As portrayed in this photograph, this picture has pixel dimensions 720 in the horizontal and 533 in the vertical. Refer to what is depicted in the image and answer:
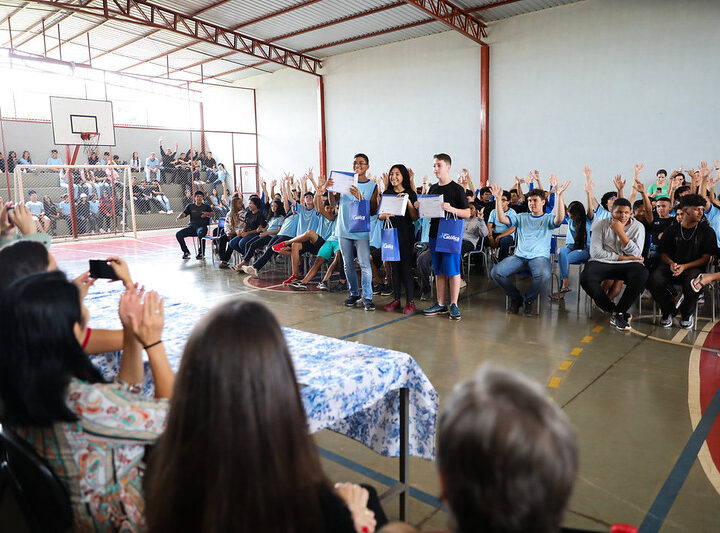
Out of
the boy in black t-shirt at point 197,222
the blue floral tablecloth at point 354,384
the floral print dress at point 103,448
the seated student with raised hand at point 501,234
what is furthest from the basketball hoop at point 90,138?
the floral print dress at point 103,448

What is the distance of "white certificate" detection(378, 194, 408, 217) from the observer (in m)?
5.68

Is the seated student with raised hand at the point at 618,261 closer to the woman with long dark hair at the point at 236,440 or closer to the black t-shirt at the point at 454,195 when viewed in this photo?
the black t-shirt at the point at 454,195

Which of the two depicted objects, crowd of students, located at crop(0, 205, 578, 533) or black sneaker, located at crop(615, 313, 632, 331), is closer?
crowd of students, located at crop(0, 205, 578, 533)

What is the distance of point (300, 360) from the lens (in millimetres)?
2172

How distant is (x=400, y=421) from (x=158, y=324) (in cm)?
111

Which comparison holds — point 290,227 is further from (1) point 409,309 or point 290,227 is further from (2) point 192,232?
(1) point 409,309

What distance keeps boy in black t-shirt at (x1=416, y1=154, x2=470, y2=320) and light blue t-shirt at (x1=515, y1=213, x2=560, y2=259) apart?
83cm

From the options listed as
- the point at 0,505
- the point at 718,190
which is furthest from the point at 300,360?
the point at 718,190

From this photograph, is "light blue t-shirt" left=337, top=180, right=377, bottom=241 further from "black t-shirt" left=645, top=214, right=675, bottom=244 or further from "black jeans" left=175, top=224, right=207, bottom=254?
"black jeans" left=175, top=224, right=207, bottom=254

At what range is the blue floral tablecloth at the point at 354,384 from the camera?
1936mm

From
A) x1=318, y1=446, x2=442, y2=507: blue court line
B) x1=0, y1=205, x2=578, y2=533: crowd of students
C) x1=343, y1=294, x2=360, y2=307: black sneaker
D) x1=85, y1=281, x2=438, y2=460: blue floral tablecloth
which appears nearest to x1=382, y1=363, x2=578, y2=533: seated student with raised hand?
x1=0, y1=205, x2=578, y2=533: crowd of students

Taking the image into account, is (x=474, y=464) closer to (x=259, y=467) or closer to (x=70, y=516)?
(x=259, y=467)

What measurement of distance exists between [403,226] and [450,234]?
2.00ft

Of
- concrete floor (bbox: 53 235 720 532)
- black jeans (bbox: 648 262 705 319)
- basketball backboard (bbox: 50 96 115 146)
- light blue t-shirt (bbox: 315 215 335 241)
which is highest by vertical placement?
basketball backboard (bbox: 50 96 115 146)
